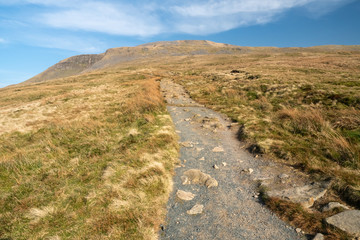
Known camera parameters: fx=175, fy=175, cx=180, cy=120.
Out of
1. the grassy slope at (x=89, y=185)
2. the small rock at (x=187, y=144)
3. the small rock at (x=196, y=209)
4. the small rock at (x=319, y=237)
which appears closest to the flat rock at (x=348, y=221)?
the small rock at (x=319, y=237)

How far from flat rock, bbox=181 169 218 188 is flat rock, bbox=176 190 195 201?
55 centimetres

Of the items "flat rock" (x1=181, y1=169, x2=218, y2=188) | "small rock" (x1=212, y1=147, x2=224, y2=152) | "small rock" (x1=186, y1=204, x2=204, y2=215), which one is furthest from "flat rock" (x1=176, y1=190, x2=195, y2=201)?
"small rock" (x1=212, y1=147, x2=224, y2=152)

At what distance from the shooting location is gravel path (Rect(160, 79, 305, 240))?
4.36m

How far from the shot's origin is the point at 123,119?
14.5 meters

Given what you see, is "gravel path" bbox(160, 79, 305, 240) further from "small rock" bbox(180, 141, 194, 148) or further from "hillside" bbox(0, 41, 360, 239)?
"hillside" bbox(0, 41, 360, 239)

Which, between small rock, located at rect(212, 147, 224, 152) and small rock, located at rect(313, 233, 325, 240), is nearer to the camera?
small rock, located at rect(313, 233, 325, 240)

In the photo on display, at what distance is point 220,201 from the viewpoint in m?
5.44

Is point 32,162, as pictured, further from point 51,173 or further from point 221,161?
point 221,161

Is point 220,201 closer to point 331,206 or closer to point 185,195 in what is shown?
point 185,195

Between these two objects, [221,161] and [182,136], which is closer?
[221,161]

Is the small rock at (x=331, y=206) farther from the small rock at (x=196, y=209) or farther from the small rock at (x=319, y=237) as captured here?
the small rock at (x=196, y=209)

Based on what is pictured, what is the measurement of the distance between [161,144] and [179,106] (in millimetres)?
10300

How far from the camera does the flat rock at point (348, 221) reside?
3820mm

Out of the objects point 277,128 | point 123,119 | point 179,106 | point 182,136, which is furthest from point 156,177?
point 179,106
